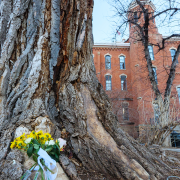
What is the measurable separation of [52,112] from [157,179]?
1724 mm

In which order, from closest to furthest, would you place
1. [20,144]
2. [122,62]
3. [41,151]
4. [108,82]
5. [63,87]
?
[41,151], [20,144], [63,87], [108,82], [122,62]

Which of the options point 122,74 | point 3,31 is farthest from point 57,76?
point 122,74

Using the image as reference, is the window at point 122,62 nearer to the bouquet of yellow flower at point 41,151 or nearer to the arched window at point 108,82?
the arched window at point 108,82

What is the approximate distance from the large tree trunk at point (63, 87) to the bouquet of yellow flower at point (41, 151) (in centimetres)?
25

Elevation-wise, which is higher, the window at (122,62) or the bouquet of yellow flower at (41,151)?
the window at (122,62)

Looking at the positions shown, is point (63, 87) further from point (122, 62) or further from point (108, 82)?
point (122, 62)

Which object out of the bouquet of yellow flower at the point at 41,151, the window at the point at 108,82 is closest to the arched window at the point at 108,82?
the window at the point at 108,82

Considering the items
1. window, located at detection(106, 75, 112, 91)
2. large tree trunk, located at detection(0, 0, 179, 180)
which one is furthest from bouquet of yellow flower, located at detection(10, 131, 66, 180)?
window, located at detection(106, 75, 112, 91)

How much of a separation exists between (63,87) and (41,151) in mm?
1272

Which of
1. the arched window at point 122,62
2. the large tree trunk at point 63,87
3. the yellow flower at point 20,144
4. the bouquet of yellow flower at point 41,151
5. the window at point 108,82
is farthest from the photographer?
the arched window at point 122,62

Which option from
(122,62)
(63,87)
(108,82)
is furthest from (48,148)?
(122,62)

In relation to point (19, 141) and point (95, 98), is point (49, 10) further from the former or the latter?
point (19, 141)

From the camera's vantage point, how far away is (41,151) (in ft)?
5.31

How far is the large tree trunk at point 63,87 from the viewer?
218 centimetres
